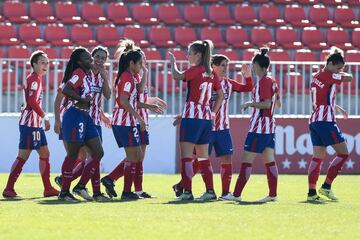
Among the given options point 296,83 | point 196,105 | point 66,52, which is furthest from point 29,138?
point 66,52

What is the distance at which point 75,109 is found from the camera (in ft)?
40.6

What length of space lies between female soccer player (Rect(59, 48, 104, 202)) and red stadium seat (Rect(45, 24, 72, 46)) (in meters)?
11.0

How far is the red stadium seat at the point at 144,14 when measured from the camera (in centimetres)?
2412

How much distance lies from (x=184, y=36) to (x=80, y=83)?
1154 cm

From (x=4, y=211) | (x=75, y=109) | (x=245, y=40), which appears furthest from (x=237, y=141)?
(x=4, y=211)

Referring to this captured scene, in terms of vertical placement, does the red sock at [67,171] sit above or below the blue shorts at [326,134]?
below

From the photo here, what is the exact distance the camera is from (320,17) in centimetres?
2473

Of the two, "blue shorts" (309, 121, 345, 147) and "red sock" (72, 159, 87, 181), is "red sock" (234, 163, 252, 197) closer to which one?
"blue shorts" (309, 121, 345, 147)

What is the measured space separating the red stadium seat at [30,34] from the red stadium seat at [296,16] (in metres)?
5.43

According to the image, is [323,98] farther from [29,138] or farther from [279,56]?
[279,56]

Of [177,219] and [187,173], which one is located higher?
[187,173]

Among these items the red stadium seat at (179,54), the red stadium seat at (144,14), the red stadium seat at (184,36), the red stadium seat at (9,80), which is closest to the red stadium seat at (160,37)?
the red stadium seat at (184,36)

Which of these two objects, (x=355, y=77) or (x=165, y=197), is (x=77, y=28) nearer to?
(x=355, y=77)

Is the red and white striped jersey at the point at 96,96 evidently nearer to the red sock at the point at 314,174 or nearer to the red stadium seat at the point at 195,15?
the red sock at the point at 314,174
